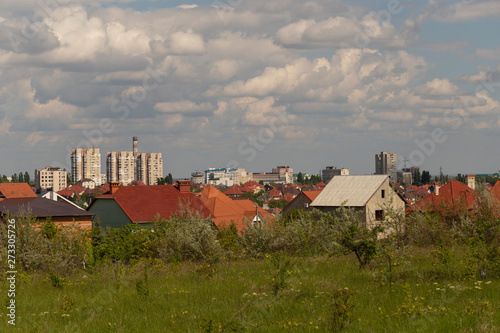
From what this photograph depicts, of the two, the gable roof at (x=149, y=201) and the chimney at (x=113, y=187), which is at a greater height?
the chimney at (x=113, y=187)

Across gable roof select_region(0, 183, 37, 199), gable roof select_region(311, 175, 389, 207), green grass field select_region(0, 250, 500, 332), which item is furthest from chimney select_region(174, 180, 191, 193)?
green grass field select_region(0, 250, 500, 332)

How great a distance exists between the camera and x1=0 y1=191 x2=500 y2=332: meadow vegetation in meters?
7.52

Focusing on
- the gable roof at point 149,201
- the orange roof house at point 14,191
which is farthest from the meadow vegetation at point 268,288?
the orange roof house at point 14,191

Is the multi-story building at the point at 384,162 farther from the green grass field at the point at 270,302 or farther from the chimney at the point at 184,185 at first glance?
the green grass field at the point at 270,302

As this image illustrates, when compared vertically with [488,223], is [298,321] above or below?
below

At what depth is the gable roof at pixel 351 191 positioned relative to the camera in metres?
40.8

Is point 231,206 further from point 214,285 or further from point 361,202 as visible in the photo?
point 214,285

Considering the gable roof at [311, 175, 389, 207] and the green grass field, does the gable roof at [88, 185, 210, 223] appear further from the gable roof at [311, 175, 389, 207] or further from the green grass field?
the green grass field

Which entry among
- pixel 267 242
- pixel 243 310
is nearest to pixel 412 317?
pixel 243 310

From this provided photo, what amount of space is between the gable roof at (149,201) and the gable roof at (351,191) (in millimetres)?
11470

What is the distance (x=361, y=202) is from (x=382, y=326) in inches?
1316

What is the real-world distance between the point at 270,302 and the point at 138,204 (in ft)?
90.2

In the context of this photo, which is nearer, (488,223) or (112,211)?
Result: (488,223)

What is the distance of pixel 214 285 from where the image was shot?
11.5 metres
